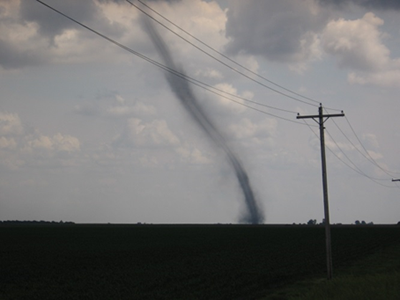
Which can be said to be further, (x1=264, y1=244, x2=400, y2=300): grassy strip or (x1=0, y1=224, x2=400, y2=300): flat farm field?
(x1=0, y1=224, x2=400, y2=300): flat farm field

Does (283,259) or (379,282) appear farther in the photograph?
(283,259)

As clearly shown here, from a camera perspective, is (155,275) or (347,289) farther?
(155,275)

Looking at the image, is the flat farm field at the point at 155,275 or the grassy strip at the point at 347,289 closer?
the grassy strip at the point at 347,289

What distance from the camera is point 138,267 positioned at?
51.9 meters

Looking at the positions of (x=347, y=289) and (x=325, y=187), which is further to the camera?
(x=325, y=187)

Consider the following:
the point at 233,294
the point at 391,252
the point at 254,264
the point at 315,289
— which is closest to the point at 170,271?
the point at 254,264

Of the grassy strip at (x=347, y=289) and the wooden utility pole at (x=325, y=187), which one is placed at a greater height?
the wooden utility pole at (x=325, y=187)

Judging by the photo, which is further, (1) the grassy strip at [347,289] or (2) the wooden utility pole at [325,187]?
(2) the wooden utility pole at [325,187]

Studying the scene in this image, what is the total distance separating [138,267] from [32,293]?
654 inches

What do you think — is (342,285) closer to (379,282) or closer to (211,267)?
(379,282)

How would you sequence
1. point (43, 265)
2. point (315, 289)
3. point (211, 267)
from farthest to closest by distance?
point (43, 265), point (211, 267), point (315, 289)

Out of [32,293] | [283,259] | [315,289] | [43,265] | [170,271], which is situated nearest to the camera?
[315,289]

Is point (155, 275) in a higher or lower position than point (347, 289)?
higher

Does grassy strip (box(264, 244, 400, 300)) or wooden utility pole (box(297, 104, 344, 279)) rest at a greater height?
wooden utility pole (box(297, 104, 344, 279))
